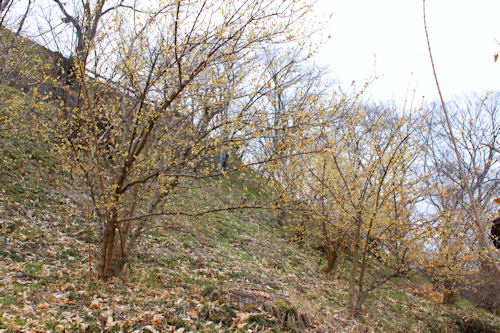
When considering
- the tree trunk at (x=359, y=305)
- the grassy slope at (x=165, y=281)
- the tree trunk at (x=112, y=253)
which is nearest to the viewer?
the grassy slope at (x=165, y=281)

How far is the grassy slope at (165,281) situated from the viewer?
166 inches

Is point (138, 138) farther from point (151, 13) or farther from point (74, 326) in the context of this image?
point (74, 326)

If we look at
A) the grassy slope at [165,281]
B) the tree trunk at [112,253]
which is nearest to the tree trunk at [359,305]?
the grassy slope at [165,281]

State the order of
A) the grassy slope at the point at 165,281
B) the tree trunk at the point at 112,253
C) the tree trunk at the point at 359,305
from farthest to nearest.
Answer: the tree trunk at the point at 359,305 < the tree trunk at the point at 112,253 < the grassy slope at the point at 165,281

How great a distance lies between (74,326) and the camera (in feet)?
12.1

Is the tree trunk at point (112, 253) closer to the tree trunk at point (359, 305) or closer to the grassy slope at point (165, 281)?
the grassy slope at point (165, 281)

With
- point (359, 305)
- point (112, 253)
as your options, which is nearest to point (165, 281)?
point (112, 253)

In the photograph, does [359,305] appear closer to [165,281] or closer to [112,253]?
[165,281]

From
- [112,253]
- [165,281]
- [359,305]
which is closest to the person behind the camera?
[112,253]

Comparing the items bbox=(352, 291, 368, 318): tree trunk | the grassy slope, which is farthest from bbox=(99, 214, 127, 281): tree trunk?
bbox=(352, 291, 368, 318): tree trunk

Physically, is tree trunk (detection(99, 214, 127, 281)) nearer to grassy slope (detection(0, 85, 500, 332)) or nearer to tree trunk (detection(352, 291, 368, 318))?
grassy slope (detection(0, 85, 500, 332))

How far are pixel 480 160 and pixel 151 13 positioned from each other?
55.2ft

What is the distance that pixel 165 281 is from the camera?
20.2 ft

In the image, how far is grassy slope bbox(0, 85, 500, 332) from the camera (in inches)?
166
